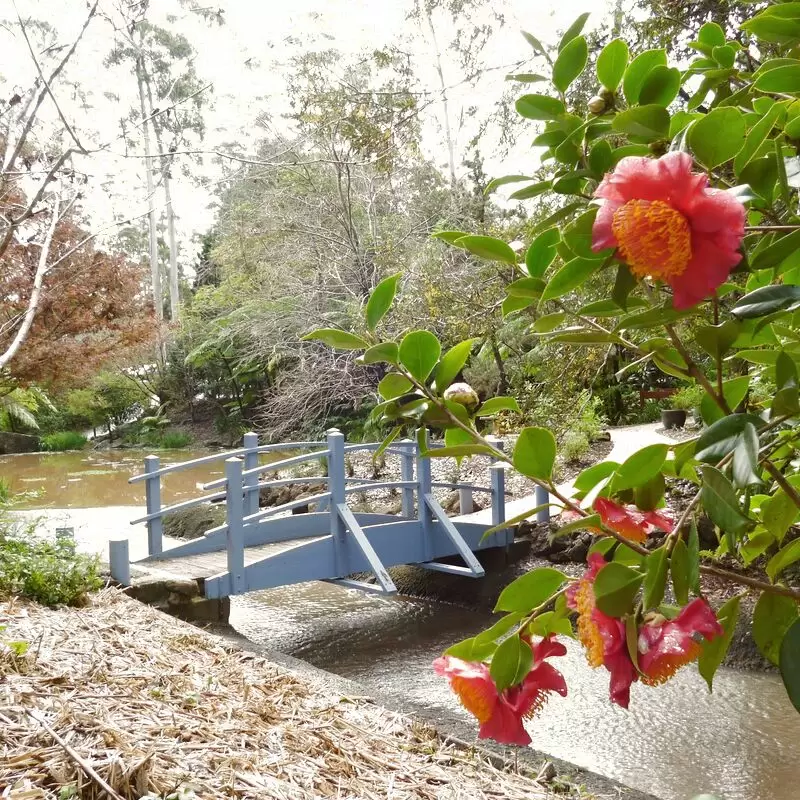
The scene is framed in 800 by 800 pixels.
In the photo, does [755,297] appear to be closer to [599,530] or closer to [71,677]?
[599,530]

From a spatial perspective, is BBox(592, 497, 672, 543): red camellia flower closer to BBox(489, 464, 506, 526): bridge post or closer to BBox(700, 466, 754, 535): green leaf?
BBox(700, 466, 754, 535): green leaf

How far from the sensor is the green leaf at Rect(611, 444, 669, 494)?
0.58 m

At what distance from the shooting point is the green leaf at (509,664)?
0.57m

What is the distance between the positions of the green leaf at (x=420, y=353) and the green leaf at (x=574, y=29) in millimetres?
299

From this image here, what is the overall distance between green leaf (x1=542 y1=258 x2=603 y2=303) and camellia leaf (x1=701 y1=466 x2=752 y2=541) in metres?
0.20

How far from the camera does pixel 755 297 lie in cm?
54

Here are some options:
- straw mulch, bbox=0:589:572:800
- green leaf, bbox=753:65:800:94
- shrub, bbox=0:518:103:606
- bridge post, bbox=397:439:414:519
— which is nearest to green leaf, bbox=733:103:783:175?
green leaf, bbox=753:65:800:94

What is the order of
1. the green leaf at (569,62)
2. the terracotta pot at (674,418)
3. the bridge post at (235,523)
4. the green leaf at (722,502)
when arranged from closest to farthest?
the green leaf at (722,502) → the green leaf at (569,62) → the bridge post at (235,523) → the terracotta pot at (674,418)

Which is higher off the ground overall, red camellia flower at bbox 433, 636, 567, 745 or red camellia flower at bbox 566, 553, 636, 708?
red camellia flower at bbox 566, 553, 636, 708

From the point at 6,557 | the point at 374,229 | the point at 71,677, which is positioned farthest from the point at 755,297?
the point at 374,229

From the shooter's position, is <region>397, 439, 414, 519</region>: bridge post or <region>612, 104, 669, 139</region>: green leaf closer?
<region>612, 104, 669, 139</region>: green leaf

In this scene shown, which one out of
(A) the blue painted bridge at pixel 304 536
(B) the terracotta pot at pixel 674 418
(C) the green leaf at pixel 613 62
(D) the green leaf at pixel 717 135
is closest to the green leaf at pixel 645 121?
(D) the green leaf at pixel 717 135

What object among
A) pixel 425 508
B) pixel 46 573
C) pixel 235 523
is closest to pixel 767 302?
pixel 46 573

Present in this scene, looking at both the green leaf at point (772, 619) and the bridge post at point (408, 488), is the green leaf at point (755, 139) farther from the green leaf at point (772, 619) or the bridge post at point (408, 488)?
the bridge post at point (408, 488)
